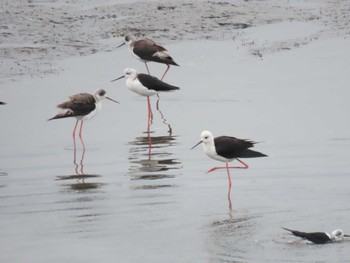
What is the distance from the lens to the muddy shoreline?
22234 mm

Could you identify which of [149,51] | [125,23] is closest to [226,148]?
[149,51]

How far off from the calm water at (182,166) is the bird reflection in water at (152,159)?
3cm

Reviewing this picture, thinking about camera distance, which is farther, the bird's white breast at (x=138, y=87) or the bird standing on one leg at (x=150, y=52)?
the bird standing on one leg at (x=150, y=52)

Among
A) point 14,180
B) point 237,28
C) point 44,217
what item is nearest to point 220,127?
point 14,180

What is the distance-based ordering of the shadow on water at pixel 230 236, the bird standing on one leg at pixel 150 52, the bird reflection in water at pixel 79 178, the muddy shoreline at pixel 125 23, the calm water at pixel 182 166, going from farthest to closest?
the muddy shoreline at pixel 125 23 → the bird standing on one leg at pixel 150 52 → the bird reflection in water at pixel 79 178 → the calm water at pixel 182 166 → the shadow on water at pixel 230 236

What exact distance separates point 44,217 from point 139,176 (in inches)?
91.4

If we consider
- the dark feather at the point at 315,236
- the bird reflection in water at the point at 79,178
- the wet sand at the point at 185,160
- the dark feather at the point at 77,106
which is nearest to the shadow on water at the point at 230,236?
the wet sand at the point at 185,160

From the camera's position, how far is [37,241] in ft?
33.3

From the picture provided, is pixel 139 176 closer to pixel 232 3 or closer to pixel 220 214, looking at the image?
pixel 220 214

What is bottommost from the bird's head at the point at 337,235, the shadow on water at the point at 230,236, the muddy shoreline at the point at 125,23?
the shadow on water at the point at 230,236

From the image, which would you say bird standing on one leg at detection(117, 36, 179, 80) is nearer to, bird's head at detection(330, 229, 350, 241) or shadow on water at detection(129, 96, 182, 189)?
shadow on water at detection(129, 96, 182, 189)

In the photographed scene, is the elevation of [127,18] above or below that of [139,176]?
above

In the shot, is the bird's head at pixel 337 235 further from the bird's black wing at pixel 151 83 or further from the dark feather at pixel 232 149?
the bird's black wing at pixel 151 83

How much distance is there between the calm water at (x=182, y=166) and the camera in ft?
33.0
